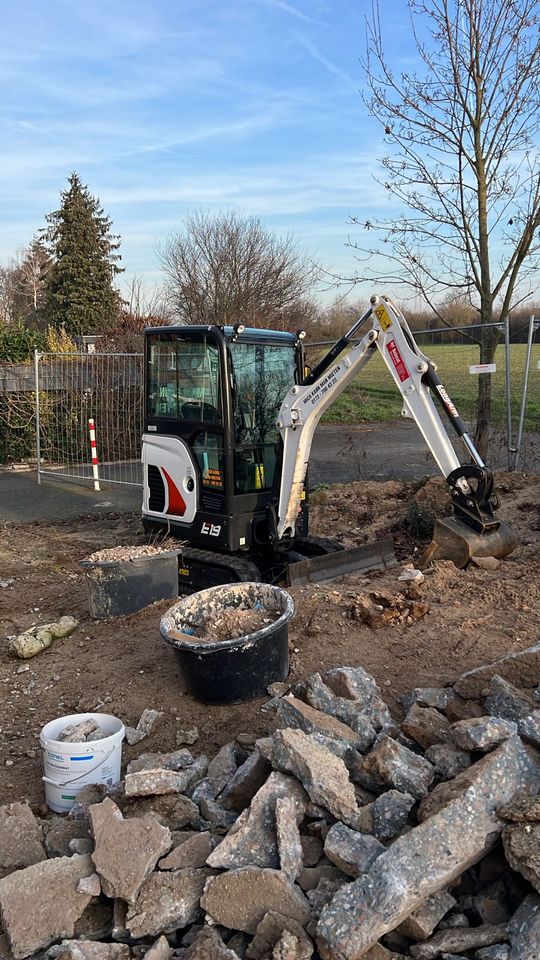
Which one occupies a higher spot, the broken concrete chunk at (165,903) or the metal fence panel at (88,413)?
the metal fence panel at (88,413)

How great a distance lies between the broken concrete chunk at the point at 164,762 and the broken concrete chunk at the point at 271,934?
4.15ft

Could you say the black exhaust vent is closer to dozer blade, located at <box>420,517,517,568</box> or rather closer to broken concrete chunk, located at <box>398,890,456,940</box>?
dozer blade, located at <box>420,517,517,568</box>

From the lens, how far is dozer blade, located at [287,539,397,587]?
6832 mm

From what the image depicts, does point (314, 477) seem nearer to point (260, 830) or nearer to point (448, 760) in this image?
point (448, 760)

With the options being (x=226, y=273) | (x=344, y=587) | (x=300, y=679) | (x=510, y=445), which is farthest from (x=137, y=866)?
(x=226, y=273)

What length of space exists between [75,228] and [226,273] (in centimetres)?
1435

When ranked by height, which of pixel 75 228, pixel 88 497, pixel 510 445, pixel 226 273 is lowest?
pixel 88 497

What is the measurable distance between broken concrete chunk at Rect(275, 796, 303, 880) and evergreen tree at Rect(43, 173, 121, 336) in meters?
31.7

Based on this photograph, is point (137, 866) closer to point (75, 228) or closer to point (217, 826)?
point (217, 826)

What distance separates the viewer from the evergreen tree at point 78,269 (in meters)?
33.5

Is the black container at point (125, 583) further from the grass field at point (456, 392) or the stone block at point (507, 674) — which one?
the grass field at point (456, 392)

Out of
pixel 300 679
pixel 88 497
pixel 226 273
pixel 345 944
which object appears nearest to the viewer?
pixel 345 944

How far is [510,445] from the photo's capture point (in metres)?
10.2

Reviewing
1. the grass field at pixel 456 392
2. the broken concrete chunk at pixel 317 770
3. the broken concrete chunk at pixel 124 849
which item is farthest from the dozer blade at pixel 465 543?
the grass field at pixel 456 392
